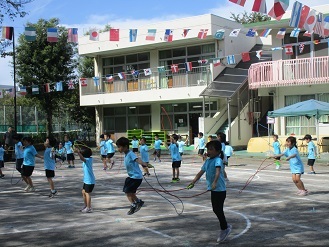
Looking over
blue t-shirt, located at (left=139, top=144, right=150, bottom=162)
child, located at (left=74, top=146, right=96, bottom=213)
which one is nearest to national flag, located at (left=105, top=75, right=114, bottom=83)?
blue t-shirt, located at (left=139, top=144, right=150, bottom=162)

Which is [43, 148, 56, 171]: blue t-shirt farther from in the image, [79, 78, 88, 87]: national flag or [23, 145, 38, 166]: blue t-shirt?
[79, 78, 88, 87]: national flag

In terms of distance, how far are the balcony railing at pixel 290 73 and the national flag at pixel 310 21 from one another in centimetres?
626

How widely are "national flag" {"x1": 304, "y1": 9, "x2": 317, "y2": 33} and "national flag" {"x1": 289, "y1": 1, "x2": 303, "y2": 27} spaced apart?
0.65 m

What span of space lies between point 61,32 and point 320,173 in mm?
25305

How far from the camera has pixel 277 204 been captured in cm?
1025

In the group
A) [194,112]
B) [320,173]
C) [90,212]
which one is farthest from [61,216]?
[194,112]

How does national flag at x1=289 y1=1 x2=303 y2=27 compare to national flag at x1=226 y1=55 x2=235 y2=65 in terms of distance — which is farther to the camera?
national flag at x1=226 y1=55 x2=235 y2=65

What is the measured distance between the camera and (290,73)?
85.7 feet

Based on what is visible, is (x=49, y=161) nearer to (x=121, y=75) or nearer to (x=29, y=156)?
(x=29, y=156)

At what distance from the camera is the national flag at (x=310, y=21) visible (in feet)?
60.5

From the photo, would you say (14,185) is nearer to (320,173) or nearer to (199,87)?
(320,173)

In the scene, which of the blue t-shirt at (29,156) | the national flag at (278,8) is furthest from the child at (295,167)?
the blue t-shirt at (29,156)

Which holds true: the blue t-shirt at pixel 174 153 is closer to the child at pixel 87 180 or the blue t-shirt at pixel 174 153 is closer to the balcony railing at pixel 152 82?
the child at pixel 87 180

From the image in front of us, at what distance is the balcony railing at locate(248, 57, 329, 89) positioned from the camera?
2491 cm
